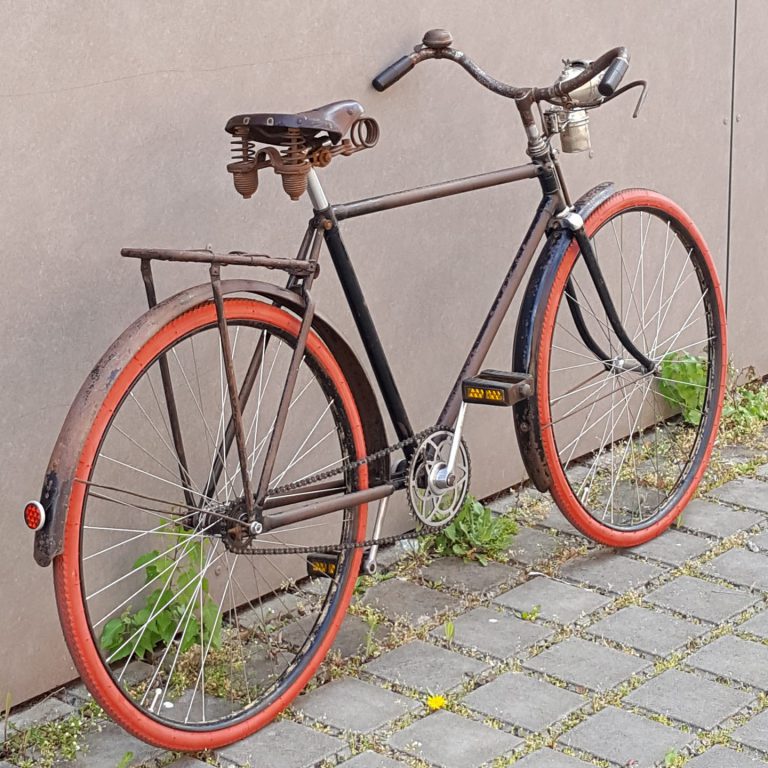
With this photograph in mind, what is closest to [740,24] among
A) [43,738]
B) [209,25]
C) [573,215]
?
[573,215]

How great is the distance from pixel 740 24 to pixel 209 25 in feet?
8.06

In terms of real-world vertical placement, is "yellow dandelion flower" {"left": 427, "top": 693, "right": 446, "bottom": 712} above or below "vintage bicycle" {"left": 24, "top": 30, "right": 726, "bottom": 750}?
below

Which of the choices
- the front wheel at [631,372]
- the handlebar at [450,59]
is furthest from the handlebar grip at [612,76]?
the front wheel at [631,372]

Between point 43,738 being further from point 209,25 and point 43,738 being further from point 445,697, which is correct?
point 209,25

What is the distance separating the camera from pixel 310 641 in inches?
134

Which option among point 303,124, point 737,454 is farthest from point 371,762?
point 737,454

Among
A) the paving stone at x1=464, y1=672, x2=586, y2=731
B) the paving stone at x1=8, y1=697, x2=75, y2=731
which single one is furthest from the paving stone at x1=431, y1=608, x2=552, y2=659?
the paving stone at x1=8, y1=697, x2=75, y2=731

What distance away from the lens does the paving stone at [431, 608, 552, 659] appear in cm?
359

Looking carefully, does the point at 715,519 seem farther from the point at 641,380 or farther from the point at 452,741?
the point at 452,741

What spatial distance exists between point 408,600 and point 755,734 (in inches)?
42.4

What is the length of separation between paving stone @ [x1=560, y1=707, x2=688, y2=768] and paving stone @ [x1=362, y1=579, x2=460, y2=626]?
0.67 metres

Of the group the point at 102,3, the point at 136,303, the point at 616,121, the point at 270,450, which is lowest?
the point at 270,450

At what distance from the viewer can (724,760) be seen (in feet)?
9.99

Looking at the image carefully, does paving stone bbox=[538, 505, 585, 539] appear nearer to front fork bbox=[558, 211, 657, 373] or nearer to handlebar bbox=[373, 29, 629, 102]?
front fork bbox=[558, 211, 657, 373]
